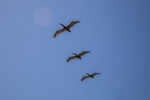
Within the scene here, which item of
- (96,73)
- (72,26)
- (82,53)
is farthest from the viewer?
(96,73)

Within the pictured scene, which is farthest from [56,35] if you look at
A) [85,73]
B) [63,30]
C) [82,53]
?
[85,73]

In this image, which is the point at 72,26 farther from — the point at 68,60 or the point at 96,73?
the point at 96,73

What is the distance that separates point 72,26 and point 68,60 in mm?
5713

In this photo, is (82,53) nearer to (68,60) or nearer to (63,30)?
(68,60)

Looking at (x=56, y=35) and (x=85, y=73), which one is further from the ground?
(x=56, y=35)

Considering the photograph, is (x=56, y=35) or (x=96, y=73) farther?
(x=96, y=73)

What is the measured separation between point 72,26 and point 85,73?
27.6ft

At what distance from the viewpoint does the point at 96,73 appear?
31.8 m

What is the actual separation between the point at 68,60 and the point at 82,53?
2.55 meters

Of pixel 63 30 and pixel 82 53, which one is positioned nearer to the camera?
pixel 63 30

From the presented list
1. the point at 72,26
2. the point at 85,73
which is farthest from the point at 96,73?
the point at 72,26

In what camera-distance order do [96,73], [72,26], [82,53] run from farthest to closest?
[96,73] → [82,53] → [72,26]

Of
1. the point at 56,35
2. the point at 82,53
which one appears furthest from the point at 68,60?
the point at 56,35

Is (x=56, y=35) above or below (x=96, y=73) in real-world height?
above
